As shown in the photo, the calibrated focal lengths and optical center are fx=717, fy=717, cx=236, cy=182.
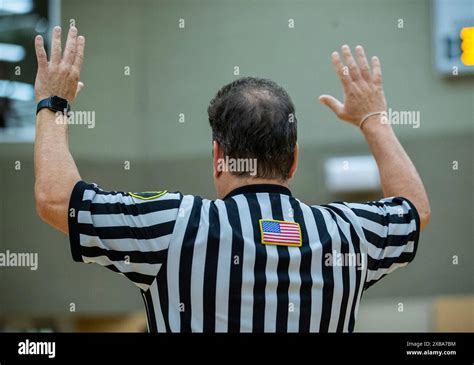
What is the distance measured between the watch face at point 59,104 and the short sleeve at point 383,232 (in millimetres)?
647

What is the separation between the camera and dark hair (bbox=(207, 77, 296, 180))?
63.2 inches

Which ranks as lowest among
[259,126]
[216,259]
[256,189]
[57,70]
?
[216,259]

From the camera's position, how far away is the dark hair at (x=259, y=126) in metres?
1.61

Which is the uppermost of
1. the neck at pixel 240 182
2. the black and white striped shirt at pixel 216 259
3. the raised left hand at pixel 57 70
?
the raised left hand at pixel 57 70

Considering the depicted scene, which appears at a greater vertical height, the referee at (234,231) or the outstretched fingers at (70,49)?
the outstretched fingers at (70,49)

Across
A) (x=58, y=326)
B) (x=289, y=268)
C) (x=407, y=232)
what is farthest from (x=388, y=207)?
(x=58, y=326)

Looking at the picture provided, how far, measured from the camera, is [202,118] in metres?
5.76

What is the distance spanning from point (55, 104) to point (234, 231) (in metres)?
0.47

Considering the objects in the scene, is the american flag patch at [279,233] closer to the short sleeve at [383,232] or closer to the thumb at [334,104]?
the short sleeve at [383,232]

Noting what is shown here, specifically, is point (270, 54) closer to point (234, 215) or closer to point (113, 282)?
point (113, 282)

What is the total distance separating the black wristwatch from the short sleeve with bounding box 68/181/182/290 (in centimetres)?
18

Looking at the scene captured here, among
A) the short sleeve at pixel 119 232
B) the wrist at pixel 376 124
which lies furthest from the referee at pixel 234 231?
the wrist at pixel 376 124

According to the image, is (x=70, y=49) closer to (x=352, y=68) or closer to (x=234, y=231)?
(x=234, y=231)

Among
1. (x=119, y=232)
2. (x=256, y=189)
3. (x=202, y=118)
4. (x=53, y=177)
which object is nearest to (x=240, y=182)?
(x=256, y=189)
